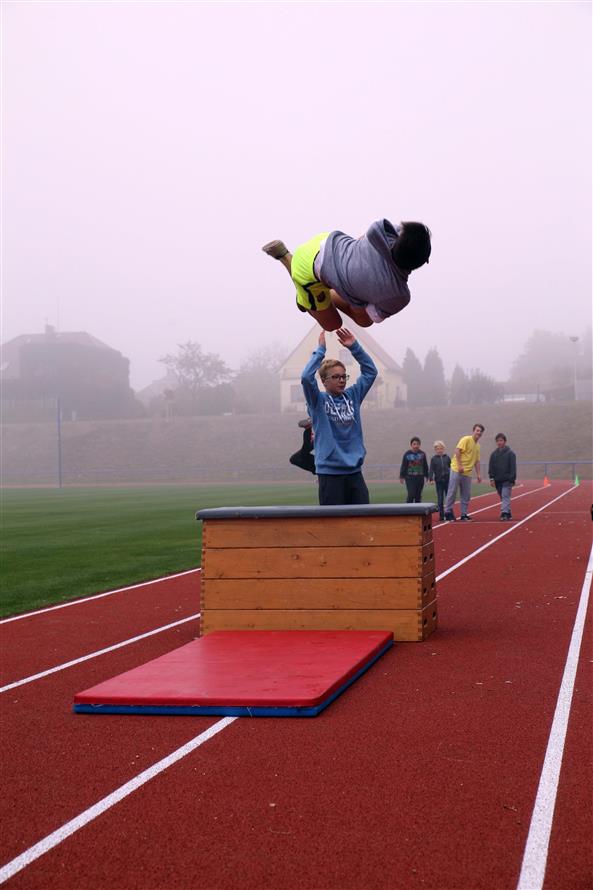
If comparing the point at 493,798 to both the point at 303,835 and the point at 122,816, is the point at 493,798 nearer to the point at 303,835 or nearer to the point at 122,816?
the point at 303,835

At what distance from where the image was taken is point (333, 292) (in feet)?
12.1

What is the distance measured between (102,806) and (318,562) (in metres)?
3.71

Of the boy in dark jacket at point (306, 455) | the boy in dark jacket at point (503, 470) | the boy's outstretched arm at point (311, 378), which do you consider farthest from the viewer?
the boy in dark jacket at point (503, 470)

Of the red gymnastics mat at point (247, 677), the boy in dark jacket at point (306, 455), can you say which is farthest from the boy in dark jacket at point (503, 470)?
the red gymnastics mat at point (247, 677)

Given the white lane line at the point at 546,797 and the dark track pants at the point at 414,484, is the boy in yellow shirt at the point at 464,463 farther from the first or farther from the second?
the white lane line at the point at 546,797

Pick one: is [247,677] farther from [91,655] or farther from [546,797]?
[546,797]

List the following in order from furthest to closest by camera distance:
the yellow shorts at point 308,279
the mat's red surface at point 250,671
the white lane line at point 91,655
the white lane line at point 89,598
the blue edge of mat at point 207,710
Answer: the white lane line at point 89,598, the white lane line at point 91,655, the mat's red surface at point 250,671, the blue edge of mat at point 207,710, the yellow shorts at point 308,279

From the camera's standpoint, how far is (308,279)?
3621 millimetres

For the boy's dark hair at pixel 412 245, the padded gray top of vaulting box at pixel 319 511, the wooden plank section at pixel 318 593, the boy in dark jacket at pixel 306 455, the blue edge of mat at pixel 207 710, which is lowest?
the blue edge of mat at pixel 207 710

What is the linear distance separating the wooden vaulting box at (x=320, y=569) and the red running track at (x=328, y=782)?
40 centimetres

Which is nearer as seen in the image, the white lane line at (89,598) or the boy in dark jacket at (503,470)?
the white lane line at (89,598)

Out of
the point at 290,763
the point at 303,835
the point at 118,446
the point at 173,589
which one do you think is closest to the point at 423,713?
the point at 290,763

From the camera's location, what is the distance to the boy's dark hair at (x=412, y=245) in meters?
3.34

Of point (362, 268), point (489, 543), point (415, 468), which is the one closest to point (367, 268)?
point (362, 268)
